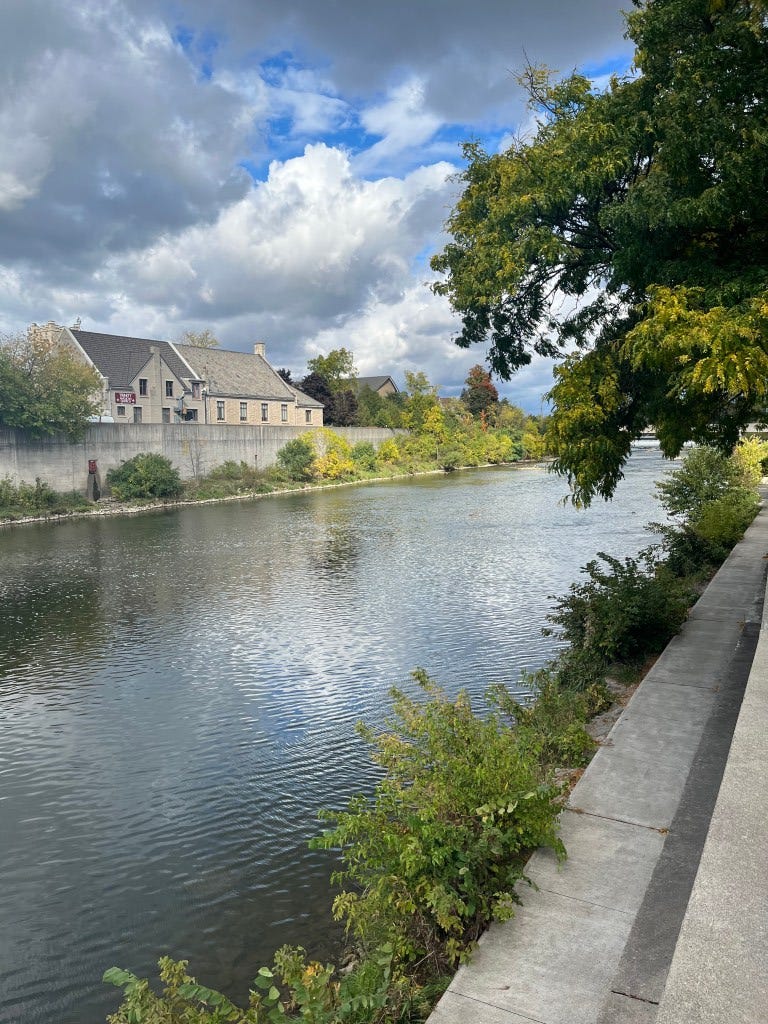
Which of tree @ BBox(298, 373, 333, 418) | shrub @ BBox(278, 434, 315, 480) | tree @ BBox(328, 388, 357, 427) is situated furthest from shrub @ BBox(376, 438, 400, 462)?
shrub @ BBox(278, 434, 315, 480)

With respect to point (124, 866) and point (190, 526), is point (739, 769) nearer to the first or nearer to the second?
point (124, 866)

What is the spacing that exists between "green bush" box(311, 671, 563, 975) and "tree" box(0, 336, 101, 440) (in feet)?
129

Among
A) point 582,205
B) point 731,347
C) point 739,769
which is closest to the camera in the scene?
point 739,769

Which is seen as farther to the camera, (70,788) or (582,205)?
(582,205)

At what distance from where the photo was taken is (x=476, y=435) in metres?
85.2

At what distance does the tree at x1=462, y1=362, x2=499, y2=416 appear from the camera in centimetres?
10488

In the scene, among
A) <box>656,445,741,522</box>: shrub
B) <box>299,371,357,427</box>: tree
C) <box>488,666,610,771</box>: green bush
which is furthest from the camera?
<box>299,371,357,427</box>: tree

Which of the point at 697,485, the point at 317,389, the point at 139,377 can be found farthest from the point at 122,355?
the point at 697,485

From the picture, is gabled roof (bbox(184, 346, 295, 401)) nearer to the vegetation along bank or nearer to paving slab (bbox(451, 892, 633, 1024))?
the vegetation along bank

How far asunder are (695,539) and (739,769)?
14229mm

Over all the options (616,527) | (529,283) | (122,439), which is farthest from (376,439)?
(529,283)

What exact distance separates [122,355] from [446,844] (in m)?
57.5

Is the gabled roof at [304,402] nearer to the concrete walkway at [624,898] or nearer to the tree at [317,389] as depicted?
the tree at [317,389]

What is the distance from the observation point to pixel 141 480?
1729 inches
